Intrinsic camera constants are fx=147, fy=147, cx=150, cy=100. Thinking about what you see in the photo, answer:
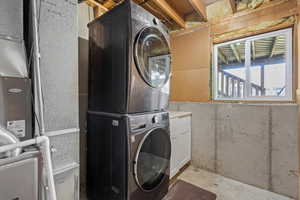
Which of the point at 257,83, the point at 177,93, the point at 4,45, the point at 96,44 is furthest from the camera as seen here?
the point at 177,93

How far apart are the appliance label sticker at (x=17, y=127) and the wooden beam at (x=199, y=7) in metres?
2.18

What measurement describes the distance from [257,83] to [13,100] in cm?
268

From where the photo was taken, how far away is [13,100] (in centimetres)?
76

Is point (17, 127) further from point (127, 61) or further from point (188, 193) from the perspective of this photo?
point (188, 193)

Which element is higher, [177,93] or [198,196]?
[177,93]

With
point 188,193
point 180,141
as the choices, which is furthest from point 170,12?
point 188,193

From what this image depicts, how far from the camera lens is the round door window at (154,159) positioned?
143 cm

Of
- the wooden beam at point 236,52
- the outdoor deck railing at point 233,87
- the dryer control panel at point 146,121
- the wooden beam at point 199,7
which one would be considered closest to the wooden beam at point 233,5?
the wooden beam at point 199,7

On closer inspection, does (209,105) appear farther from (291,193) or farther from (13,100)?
(13,100)

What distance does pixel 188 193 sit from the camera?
5.91ft

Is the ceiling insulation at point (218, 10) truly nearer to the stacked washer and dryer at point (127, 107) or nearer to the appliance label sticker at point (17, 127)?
the stacked washer and dryer at point (127, 107)

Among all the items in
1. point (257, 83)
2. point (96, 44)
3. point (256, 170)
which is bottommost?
point (256, 170)

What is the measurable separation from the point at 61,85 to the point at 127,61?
0.51 m

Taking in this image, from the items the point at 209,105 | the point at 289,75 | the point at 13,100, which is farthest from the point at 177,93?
the point at 13,100
